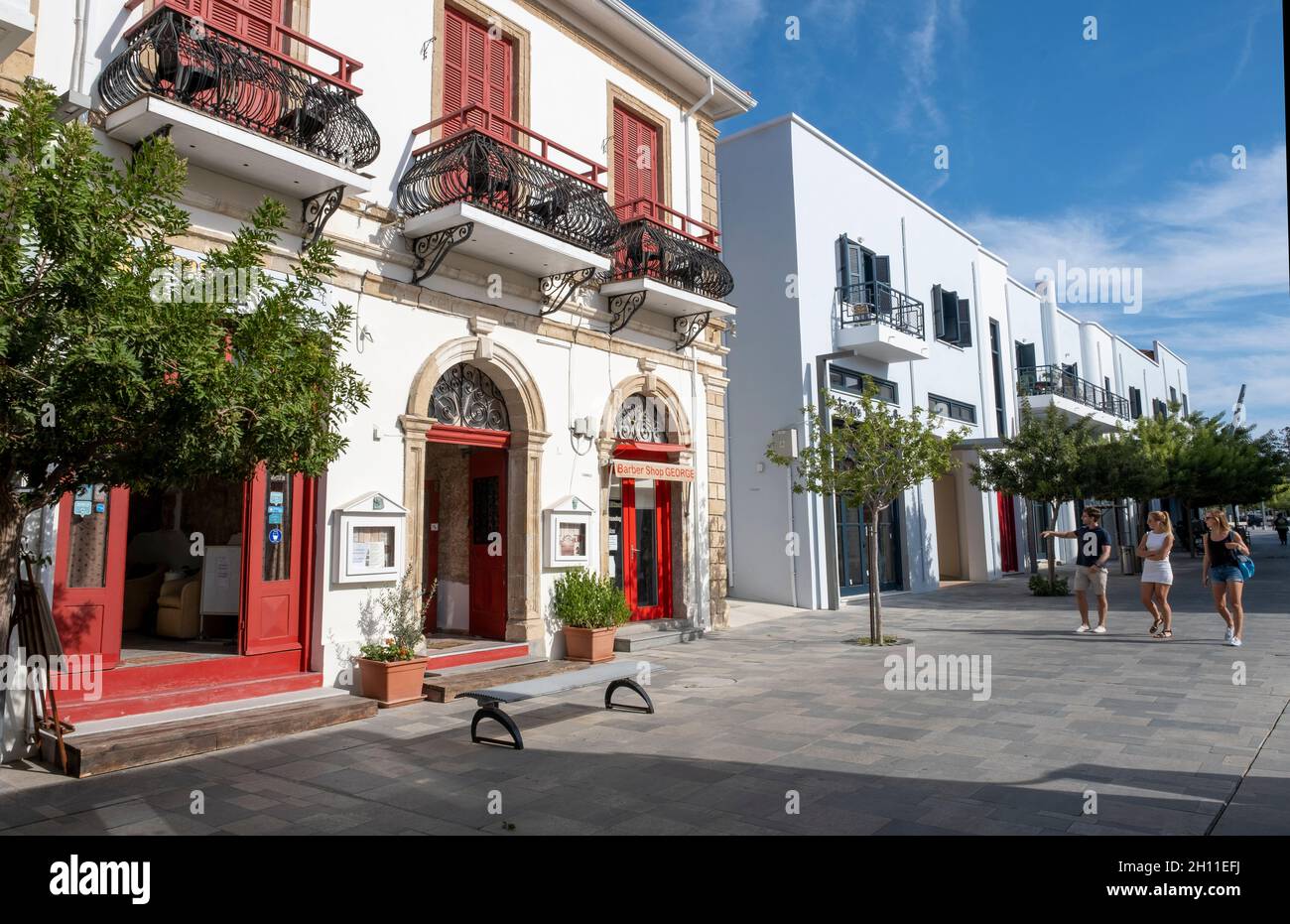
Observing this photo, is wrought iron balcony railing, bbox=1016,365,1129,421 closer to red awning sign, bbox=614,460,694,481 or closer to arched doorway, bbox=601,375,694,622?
arched doorway, bbox=601,375,694,622

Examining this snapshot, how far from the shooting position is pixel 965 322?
22.7 meters

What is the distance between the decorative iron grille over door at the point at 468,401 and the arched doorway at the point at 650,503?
1.81m

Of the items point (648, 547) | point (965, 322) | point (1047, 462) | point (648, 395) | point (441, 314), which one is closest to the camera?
point (441, 314)

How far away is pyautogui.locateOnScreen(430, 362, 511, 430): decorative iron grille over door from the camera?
9.67 meters

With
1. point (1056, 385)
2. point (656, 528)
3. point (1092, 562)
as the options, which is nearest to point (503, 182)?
point (656, 528)

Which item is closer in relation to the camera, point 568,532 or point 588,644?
point 588,644

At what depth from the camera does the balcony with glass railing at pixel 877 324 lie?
56.9ft

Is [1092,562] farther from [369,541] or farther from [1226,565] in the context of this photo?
[369,541]

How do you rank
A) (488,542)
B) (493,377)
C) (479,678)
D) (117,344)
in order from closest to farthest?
(117,344), (479,678), (493,377), (488,542)

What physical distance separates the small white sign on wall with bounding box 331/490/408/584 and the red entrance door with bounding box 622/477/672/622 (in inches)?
164

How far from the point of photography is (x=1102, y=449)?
18.8 m

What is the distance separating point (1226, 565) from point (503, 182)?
31.0 ft

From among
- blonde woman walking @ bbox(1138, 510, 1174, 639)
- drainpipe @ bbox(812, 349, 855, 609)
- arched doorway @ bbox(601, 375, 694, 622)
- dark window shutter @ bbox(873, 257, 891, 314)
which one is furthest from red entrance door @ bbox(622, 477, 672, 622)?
dark window shutter @ bbox(873, 257, 891, 314)
